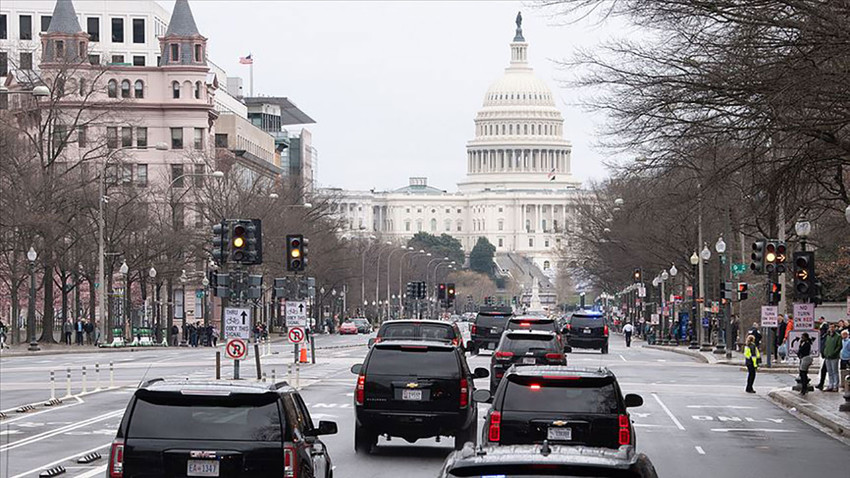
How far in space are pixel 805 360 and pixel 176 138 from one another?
9175cm

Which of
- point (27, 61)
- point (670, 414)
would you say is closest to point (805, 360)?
point (670, 414)

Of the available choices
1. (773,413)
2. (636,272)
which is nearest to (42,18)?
(636,272)

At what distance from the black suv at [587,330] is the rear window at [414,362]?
45892mm

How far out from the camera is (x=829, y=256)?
6894 centimetres

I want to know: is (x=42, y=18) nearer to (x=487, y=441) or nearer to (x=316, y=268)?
(x=316, y=268)

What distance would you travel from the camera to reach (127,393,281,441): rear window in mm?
13609

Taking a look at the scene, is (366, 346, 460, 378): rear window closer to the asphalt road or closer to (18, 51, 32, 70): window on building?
the asphalt road

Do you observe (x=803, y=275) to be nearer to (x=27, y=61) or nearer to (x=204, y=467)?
(x=204, y=467)

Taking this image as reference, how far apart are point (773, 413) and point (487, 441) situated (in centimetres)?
1839

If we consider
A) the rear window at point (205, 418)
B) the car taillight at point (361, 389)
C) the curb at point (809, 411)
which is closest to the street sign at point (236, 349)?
the curb at point (809, 411)

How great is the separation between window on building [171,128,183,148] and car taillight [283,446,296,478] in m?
112

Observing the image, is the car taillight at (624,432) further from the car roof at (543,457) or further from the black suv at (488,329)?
the black suv at (488,329)

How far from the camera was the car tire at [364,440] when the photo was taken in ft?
75.2

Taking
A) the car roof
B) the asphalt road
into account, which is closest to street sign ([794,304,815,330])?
the asphalt road
